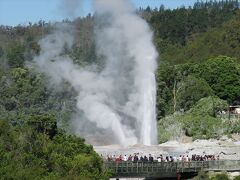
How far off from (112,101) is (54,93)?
1513 centimetres

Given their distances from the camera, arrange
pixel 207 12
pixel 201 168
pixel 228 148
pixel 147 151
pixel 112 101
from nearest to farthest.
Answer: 1. pixel 201 168
2. pixel 147 151
3. pixel 228 148
4. pixel 112 101
5. pixel 207 12

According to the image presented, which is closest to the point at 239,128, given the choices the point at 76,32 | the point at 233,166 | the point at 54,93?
the point at 233,166

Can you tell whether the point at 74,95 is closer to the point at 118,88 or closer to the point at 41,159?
the point at 118,88

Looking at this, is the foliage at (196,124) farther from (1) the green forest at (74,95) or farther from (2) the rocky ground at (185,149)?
(2) the rocky ground at (185,149)

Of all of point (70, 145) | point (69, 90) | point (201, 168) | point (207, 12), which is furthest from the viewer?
point (207, 12)

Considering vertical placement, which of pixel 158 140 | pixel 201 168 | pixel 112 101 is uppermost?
pixel 112 101

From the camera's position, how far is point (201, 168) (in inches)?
1623

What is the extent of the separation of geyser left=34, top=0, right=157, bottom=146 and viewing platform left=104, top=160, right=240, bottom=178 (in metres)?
15.4

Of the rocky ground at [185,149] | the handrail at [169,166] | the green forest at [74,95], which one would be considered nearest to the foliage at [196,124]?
the green forest at [74,95]

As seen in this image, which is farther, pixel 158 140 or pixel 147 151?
pixel 158 140

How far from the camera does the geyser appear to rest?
6012 centimetres

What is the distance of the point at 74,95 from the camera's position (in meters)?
79.2

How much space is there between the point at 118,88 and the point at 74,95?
15.7ft

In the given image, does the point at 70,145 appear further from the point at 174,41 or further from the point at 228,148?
the point at 174,41
